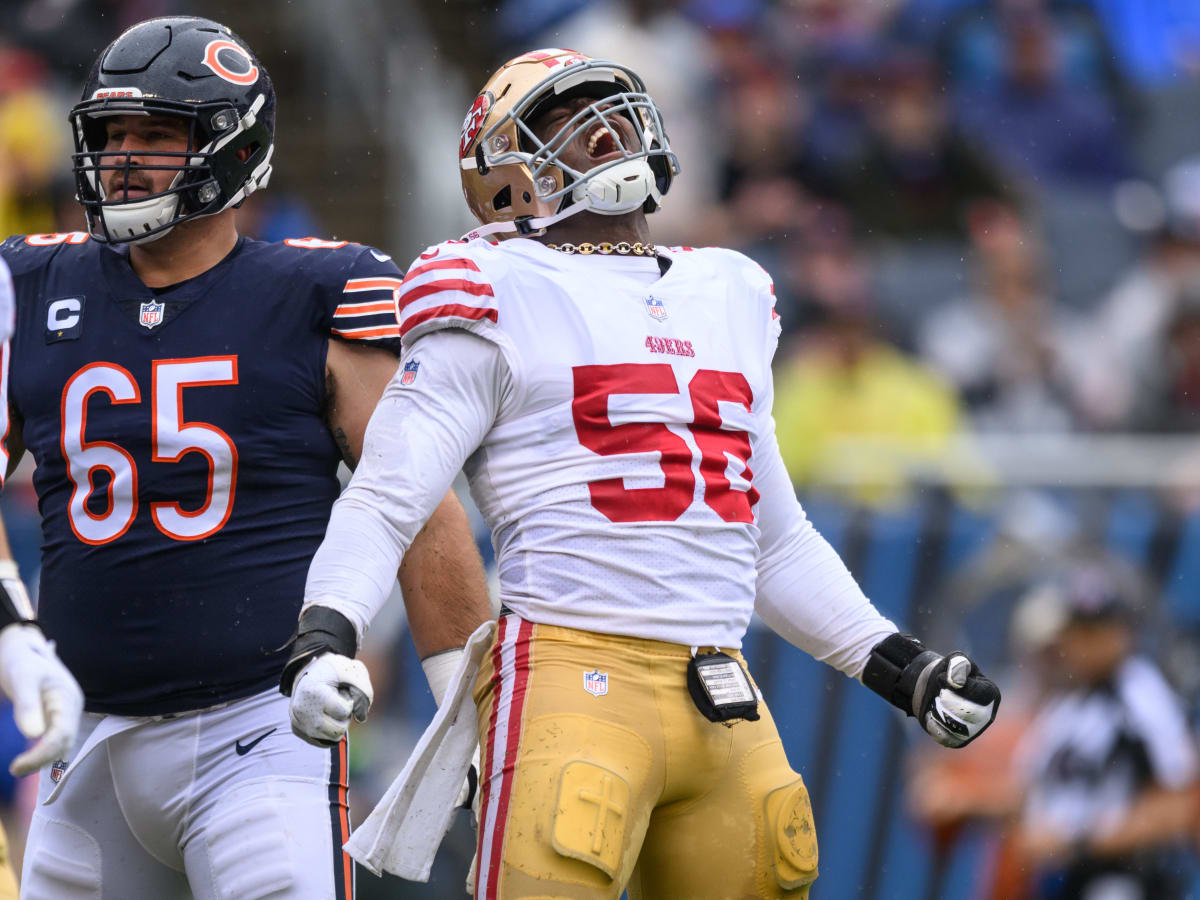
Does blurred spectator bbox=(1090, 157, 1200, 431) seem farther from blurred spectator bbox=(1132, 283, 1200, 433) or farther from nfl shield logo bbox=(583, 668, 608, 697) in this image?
nfl shield logo bbox=(583, 668, 608, 697)

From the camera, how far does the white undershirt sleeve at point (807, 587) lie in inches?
140

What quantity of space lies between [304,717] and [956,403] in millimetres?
5612

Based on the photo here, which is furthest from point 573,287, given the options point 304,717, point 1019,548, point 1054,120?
point 1054,120

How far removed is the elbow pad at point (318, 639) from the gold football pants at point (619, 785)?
1.05 ft

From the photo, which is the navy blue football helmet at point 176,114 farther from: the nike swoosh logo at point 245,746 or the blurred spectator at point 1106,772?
the blurred spectator at point 1106,772

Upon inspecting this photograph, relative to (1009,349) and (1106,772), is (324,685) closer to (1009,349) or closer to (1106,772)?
(1106,772)

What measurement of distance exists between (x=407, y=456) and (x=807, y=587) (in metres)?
0.94

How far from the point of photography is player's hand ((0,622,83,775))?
271cm

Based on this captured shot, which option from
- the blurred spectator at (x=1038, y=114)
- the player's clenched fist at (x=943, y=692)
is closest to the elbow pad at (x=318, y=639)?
the player's clenched fist at (x=943, y=692)

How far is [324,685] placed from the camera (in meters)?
2.77

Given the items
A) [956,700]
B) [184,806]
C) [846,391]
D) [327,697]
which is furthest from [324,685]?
[846,391]

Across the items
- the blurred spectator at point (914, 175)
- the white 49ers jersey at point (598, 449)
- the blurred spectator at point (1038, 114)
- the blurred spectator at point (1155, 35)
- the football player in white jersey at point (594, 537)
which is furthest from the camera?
the blurred spectator at point (1155, 35)

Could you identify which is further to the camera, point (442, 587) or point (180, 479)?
point (442, 587)

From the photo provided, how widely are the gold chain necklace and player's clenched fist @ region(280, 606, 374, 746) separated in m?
0.86
